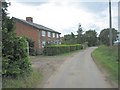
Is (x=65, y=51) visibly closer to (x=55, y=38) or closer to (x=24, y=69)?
(x=55, y=38)

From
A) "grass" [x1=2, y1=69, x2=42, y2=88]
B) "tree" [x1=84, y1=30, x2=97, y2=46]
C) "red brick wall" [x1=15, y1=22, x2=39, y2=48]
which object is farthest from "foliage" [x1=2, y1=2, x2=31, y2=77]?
"tree" [x1=84, y1=30, x2=97, y2=46]

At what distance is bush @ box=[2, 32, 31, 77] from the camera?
14095 mm

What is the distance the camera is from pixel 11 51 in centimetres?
1516

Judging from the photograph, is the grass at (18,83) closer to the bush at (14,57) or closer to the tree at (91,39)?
the bush at (14,57)

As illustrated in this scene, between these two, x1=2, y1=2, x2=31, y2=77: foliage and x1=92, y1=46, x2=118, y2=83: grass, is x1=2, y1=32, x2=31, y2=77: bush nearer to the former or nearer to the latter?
x1=2, y1=2, x2=31, y2=77: foliage

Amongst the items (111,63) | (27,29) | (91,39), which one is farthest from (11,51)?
(91,39)

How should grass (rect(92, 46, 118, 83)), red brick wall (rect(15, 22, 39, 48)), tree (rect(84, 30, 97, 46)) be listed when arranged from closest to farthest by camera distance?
grass (rect(92, 46, 118, 83)) → red brick wall (rect(15, 22, 39, 48)) → tree (rect(84, 30, 97, 46))

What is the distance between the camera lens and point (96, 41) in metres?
118

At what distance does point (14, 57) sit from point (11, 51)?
1.85 feet

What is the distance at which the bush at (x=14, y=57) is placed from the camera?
1410 centimetres

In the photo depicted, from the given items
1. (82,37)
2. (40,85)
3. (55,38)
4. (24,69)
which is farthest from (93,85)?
(82,37)

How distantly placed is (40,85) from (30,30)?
42.7m

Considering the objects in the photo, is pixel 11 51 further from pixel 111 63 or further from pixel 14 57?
pixel 111 63

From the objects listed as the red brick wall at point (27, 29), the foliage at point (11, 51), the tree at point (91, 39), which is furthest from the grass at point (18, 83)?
the tree at point (91, 39)
